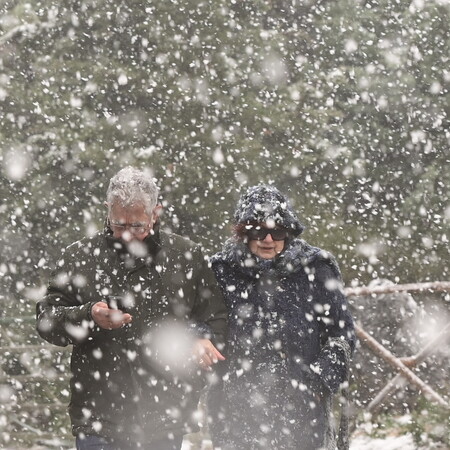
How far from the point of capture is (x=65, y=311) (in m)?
3.43

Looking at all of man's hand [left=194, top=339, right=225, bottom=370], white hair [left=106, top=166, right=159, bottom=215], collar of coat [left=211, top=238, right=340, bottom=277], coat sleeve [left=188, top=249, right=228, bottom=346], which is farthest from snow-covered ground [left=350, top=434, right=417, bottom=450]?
white hair [left=106, top=166, right=159, bottom=215]

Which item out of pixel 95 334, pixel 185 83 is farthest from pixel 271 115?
pixel 95 334

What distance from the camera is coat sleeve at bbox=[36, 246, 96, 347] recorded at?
337 centimetres

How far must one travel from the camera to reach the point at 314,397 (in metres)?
3.95

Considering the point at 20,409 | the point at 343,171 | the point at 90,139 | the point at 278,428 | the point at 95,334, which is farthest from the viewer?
the point at 343,171

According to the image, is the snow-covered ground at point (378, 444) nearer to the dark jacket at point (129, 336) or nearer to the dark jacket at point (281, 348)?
the dark jacket at point (281, 348)

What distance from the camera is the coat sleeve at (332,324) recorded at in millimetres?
3889

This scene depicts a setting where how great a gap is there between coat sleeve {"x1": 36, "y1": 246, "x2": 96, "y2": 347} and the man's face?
0.93 ft

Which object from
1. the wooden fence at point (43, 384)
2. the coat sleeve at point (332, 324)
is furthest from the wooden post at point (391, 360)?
the coat sleeve at point (332, 324)

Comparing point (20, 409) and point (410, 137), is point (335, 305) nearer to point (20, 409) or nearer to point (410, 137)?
point (20, 409)

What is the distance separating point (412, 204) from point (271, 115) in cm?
238

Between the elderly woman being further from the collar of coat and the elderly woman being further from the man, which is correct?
the man

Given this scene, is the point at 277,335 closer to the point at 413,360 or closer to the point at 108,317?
the point at 108,317

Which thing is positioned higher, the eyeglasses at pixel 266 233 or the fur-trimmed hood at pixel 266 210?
the fur-trimmed hood at pixel 266 210
